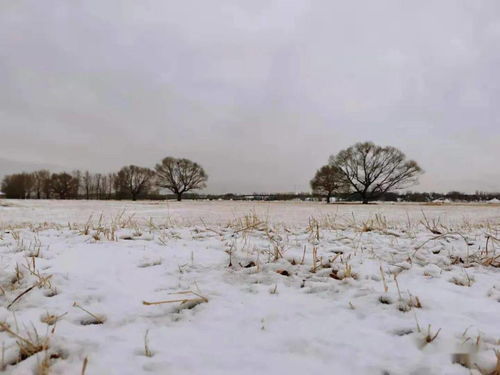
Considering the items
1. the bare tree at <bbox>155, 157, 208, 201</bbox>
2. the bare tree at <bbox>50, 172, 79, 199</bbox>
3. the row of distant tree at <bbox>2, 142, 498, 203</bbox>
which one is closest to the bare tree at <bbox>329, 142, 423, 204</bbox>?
the row of distant tree at <bbox>2, 142, 498, 203</bbox>

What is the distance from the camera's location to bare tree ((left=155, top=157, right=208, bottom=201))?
2287 inches

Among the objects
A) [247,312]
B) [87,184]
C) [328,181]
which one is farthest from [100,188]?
[247,312]

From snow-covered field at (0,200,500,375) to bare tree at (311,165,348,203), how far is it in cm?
4507

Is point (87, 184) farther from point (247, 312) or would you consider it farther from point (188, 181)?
point (247, 312)

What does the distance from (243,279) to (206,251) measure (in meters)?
0.93

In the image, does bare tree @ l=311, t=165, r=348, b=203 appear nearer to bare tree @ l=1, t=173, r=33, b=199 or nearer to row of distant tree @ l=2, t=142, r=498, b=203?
row of distant tree @ l=2, t=142, r=498, b=203

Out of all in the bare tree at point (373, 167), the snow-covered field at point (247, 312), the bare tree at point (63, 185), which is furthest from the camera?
the bare tree at point (63, 185)


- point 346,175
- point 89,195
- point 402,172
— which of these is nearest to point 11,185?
point 89,195

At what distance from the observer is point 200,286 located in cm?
222

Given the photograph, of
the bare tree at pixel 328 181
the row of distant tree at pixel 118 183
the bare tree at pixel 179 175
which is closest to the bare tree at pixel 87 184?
the row of distant tree at pixel 118 183

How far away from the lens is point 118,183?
64.9 meters

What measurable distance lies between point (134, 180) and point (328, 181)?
43600mm

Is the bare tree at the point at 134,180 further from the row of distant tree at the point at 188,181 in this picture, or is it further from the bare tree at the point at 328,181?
the bare tree at the point at 328,181

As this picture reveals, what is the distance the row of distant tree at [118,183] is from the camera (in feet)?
193
